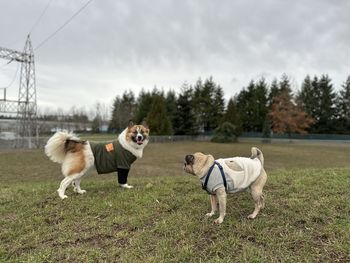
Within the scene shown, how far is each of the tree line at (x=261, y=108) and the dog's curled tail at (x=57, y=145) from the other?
1589 inches

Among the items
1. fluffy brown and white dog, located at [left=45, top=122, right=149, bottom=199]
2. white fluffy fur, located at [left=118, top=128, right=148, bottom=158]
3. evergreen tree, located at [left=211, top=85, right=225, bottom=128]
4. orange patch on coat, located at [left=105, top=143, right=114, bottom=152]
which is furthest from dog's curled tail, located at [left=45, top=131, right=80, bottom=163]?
evergreen tree, located at [left=211, top=85, right=225, bottom=128]

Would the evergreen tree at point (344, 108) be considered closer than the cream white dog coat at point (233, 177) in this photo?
No

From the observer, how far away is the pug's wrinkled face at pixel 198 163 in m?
3.34

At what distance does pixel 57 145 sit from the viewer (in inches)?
196

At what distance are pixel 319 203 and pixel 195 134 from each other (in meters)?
43.9

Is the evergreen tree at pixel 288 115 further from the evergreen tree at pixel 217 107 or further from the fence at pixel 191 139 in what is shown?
the evergreen tree at pixel 217 107

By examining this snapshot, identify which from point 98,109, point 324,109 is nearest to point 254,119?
point 324,109

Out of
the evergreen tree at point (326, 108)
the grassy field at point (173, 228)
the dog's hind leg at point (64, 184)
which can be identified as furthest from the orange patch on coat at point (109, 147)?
the evergreen tree at point (326, 108)

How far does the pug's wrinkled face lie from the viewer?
334cm

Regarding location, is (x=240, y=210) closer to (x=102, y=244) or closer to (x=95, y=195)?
(x=102, y=244)

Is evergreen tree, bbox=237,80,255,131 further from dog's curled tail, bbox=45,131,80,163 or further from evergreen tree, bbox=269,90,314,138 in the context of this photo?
dog's curled tail, bbox=45,131,80,163

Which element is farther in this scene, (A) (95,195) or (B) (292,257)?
(A) (95,195)

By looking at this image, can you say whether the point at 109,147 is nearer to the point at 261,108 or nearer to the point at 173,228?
the point at 173,228

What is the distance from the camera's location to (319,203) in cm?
392
